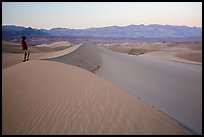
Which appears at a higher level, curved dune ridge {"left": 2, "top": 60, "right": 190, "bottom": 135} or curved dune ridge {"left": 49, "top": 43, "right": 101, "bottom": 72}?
curved dune ridge {"left": 49, "top": 43, "right": 101, "bottom": 72}

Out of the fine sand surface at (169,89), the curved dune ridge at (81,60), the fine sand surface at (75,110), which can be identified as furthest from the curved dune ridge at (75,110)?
the curved dune ridge at (81,60)

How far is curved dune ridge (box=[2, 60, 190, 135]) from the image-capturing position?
16.3ft

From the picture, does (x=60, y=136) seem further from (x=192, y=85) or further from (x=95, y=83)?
(x=192, y=85)

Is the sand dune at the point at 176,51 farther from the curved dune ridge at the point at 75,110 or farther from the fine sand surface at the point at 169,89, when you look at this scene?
the curved dune ridge at the point at 75,110

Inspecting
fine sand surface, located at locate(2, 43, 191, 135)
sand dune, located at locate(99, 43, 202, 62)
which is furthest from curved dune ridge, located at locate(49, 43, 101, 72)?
sand dune, located at locate(99, 43, 202, 62)

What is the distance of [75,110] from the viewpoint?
5648mm

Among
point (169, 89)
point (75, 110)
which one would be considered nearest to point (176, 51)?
point (169, 89)

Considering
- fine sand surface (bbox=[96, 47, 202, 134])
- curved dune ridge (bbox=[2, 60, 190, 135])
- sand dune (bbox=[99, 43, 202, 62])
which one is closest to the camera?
curved dune ridge (bbox=[2, 60, 190, 135])

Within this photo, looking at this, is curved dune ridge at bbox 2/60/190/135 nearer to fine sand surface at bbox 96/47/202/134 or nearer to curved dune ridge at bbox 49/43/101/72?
fine sand surface at bbox 96/47/202/134

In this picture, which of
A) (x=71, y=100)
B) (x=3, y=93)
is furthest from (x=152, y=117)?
(x=3, y=93)

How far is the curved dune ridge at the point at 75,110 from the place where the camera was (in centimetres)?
498

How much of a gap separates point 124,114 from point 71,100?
1491 mm

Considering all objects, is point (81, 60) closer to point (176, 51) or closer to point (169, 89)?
point (169, 89)

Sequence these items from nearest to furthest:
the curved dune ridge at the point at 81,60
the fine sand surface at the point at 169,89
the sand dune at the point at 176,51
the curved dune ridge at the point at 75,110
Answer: the curved dune ridge at the point at 75,110, the fine sand surface at the point at 169,89, the curved dune ridge at the point at 81,60, the sand dune at the point at 176,51
